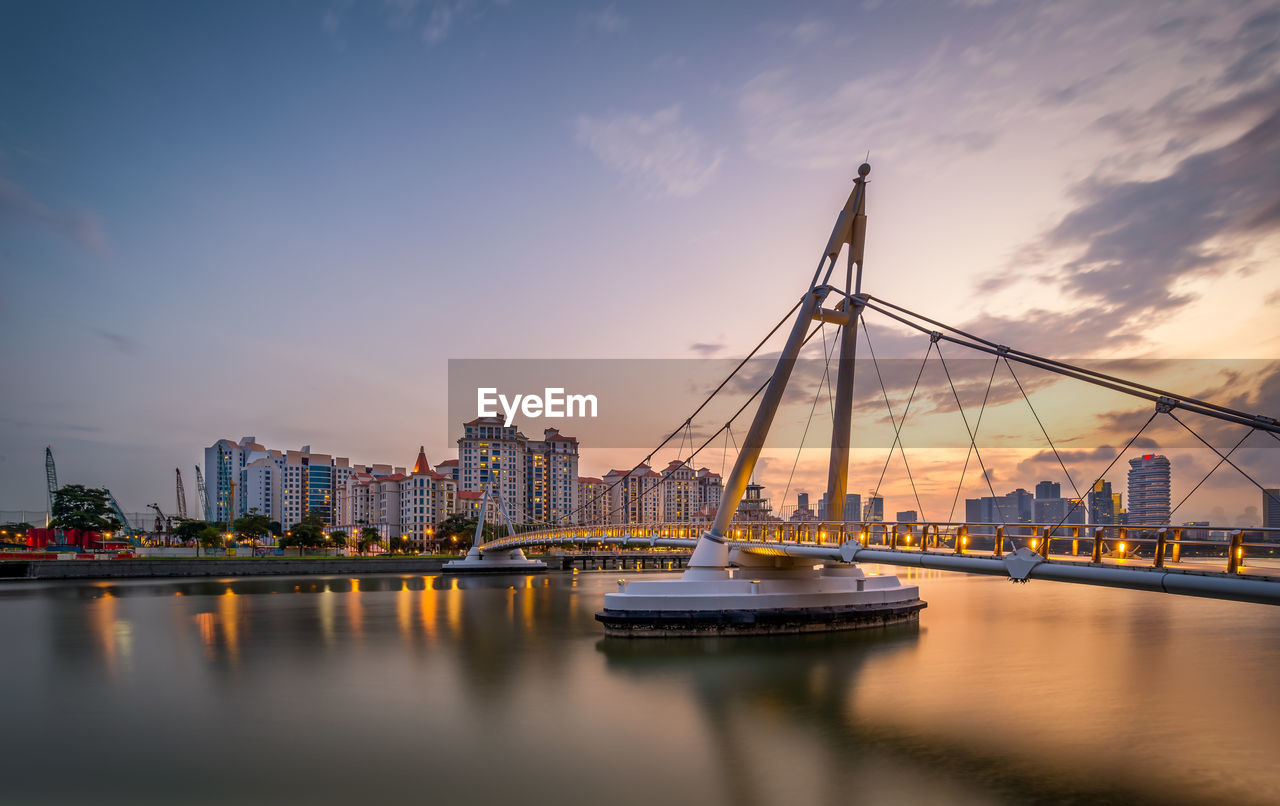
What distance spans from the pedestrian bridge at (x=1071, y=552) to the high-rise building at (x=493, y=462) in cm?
13715

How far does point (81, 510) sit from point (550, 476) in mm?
95071

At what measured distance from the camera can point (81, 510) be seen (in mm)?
101938

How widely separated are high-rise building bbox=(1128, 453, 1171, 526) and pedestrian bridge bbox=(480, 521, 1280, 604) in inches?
353

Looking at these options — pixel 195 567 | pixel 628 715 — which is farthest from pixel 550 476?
pixel 628 715

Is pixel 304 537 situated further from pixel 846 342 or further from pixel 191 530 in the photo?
pixel 846 342

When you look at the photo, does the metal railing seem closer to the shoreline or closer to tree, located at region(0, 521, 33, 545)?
the shoreline

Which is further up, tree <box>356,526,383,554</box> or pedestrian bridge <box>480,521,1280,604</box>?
pedestrian bridge <box>480,521,1280,604</box>

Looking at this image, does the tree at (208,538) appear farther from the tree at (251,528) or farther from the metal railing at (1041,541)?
the metal railing at (1041,541)

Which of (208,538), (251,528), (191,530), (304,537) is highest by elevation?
(251,528)

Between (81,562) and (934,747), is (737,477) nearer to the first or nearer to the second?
(934,747)

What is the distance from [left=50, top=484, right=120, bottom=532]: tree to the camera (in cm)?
10094

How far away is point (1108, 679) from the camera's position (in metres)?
25.0

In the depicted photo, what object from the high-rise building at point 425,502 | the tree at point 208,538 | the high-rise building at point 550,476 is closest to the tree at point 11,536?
the tree at point 208,538

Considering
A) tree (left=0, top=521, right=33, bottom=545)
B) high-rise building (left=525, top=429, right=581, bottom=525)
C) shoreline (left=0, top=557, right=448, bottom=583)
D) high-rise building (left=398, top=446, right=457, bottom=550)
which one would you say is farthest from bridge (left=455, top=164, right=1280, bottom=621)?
high-rise building (left=525, top=429, right=581, bottom=525)
